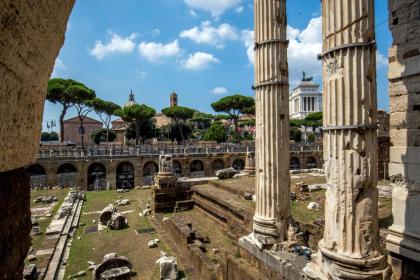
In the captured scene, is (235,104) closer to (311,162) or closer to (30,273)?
(311,162)

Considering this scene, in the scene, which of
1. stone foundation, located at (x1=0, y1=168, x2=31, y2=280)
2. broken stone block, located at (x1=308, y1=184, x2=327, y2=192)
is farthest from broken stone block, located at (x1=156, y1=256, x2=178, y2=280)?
broken stone block, located at (x1=308, y1=184, x2=327, y2=192)

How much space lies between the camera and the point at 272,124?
4828mm

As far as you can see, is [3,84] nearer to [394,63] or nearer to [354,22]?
[354,22]

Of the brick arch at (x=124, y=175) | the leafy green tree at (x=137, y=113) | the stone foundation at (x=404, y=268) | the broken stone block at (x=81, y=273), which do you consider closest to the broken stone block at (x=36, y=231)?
the broken stone block at (x=81, y=273)

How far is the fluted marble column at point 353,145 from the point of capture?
3076mm

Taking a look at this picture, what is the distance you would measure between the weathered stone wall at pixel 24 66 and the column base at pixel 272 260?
3.69m

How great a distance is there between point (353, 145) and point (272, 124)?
1818mm

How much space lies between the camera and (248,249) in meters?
5.02

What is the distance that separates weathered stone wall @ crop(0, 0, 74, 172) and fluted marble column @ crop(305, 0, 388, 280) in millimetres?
2848

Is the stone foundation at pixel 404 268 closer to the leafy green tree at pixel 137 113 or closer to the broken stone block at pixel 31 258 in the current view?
the broken stone block at pixel 31 258

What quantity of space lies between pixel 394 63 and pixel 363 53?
144 centimetres

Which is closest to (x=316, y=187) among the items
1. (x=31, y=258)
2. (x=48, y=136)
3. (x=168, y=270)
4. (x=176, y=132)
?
(x=168, y=270)

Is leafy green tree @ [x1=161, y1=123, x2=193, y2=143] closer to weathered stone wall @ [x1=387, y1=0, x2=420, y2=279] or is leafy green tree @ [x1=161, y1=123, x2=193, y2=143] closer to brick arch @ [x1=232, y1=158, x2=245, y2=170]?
brick arch @ [x1=232, y1=158, x2=245, y2=170]

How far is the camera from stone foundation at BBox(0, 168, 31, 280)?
47.3 inches
